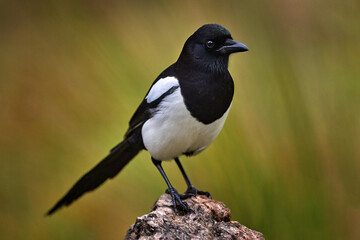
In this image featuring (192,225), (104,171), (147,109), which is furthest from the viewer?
(104,171)

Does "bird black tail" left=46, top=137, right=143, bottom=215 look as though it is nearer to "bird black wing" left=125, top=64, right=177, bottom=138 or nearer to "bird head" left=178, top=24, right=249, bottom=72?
"bird black wing" left=125, top=64, right=177, bottom=138

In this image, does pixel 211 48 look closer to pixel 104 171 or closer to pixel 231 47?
pixel 231 47

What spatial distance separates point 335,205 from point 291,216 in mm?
195

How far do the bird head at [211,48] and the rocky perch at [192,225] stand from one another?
21.4 inches

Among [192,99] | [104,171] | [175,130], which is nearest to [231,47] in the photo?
[192,99]

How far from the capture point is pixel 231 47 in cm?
203

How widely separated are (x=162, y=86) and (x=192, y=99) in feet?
0.50

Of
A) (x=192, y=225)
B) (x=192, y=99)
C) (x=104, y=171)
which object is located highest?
(x=192, y=99)

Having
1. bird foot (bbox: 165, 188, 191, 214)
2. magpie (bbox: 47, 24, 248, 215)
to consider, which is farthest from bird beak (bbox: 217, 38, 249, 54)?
bird foot (bbox: 165, 188, 191, 214)

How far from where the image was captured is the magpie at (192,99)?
1.98 m

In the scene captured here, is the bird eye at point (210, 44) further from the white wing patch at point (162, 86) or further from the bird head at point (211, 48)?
the white wing patch at point (162, 86)

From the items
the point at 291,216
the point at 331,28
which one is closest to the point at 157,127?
the point at 291,216

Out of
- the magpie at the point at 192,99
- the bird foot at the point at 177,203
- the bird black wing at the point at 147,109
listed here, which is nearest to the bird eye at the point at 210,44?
the magpie at the point at 192,99

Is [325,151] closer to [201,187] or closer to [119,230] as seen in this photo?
[201,187]
